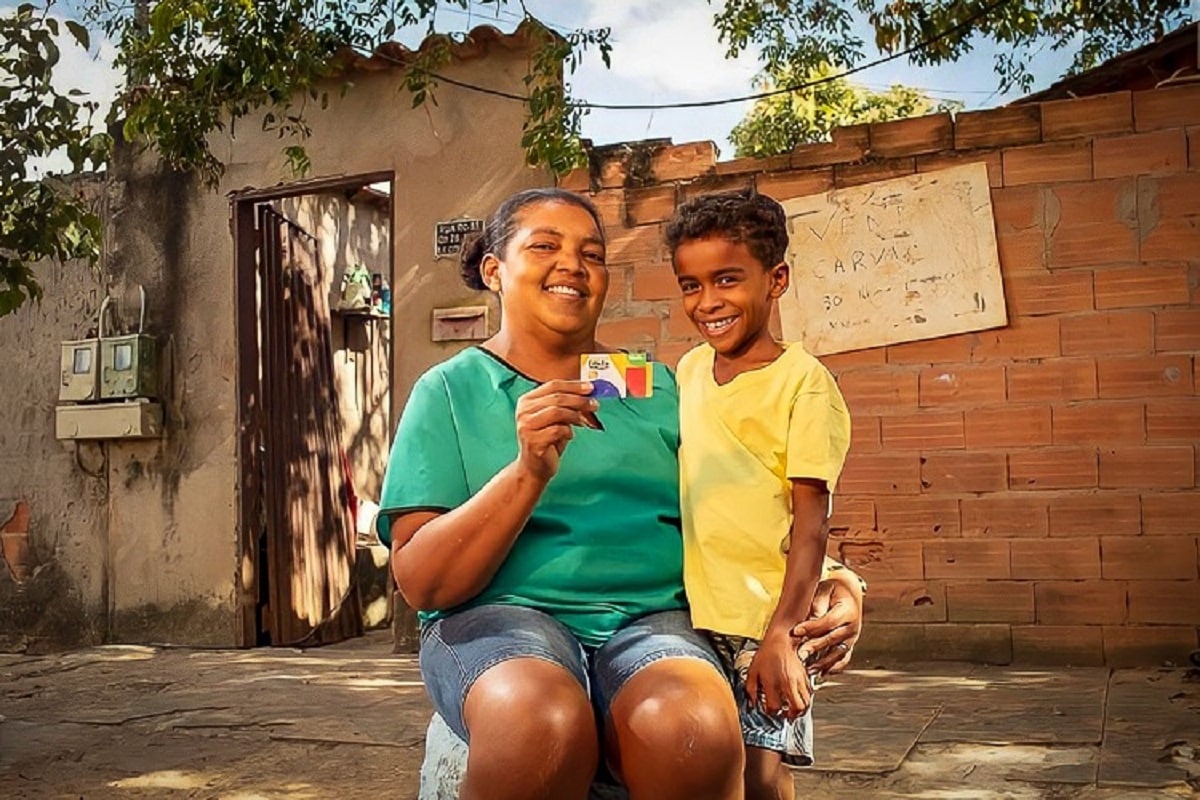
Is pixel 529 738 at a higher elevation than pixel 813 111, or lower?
lower

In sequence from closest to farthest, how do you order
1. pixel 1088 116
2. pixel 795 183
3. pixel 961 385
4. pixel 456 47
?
pixel 1088 116
pixel 961 385
pixel 795 183
pixel 456 47

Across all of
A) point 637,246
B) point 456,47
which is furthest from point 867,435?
point 456,47

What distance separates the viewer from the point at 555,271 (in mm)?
1941

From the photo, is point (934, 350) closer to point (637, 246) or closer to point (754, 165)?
point (754, 165)

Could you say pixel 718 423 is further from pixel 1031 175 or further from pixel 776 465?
pixel 1031 175

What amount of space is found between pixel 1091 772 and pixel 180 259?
19.0 feet

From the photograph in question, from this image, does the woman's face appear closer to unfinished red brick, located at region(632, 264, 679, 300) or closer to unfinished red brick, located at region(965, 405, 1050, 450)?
unfinished red brick, located at region(965, 405, 1050, 450)

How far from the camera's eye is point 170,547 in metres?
6.98

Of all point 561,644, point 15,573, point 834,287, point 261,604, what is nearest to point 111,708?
point 261,604

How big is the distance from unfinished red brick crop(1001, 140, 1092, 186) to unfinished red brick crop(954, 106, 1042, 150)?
53 millimetres

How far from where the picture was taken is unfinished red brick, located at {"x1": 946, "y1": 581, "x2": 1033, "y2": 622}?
4.92 m

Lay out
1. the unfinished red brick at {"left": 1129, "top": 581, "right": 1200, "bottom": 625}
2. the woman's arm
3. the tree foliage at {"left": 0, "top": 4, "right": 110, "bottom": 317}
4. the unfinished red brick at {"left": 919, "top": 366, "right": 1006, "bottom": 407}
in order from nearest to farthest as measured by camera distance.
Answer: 1. the woman's arm
2. the tree foliage at {"left": 0, "top": 4, "right": 110, "bottom": 317}
3. the unfinished red brick at {"left": 1129, "top": 581, "right": 1200, "bottom": 625}
4. the unfinished red brick at {"left": 919, "top": 366, "right": 1006, "bottom": 407}

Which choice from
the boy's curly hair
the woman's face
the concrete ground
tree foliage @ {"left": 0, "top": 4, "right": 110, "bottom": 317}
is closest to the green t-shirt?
the woman's face

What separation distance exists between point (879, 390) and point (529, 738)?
12.9 ft
